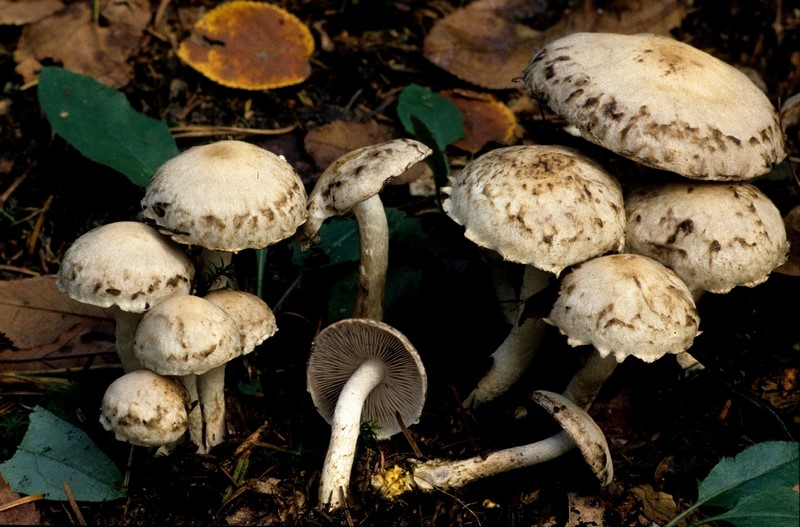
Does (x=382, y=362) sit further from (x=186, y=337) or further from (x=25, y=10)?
(x=25, y=10)

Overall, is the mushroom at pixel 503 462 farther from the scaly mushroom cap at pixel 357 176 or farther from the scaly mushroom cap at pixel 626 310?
the scaly mushroom cap at pixel 357 176

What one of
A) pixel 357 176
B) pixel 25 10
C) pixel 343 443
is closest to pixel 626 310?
pixel 357 176

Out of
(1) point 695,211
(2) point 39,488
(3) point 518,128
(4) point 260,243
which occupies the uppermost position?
(1) point 695,211

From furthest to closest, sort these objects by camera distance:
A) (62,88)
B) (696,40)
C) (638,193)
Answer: (696,40)
(62,88)
(638,193)

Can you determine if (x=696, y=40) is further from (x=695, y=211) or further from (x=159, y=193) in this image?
(x=159, y=193)

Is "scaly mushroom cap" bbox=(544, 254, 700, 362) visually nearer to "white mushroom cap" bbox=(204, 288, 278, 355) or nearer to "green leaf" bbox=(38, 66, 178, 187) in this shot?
"white mushroom cap" bbox=(204, 288, 278, 355)

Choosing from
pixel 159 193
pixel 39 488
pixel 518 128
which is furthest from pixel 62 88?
pixel 518 128

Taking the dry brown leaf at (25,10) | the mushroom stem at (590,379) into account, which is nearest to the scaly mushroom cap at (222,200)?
A: the mushroom stem at (590,379)
